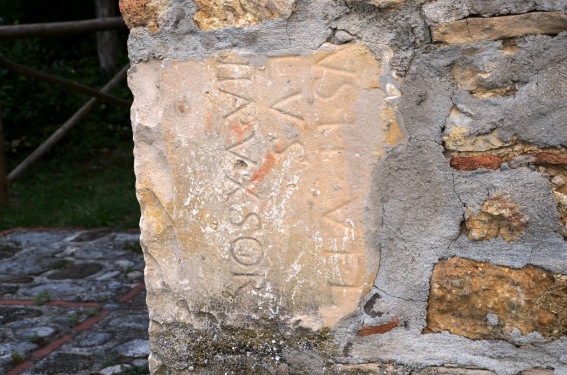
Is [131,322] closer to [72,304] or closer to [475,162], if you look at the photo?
[72,304]

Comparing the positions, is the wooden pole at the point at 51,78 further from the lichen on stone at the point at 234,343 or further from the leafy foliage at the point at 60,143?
the lichen on stone at the point at 234,343

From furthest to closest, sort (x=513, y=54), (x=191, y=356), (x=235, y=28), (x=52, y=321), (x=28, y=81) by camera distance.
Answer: (x=28, y=81) < (x=52, y=321) < (x=191, y=356) < (x=235, y=28) < (x=513, y=54)

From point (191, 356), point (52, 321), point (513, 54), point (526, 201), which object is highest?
point (513, 54)

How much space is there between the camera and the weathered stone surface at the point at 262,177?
5.36 feet

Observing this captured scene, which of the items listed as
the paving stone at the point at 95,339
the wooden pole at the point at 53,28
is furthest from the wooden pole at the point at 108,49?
the paving stone at the point at 95,339

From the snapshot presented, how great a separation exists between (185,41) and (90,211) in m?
4.11

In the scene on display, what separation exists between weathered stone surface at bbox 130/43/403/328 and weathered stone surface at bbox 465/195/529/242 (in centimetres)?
23

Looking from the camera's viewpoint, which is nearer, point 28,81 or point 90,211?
point 90,211

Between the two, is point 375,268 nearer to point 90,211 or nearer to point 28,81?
point 90,211

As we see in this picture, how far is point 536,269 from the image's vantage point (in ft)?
5.28

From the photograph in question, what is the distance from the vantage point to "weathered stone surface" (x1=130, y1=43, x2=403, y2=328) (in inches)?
64.3

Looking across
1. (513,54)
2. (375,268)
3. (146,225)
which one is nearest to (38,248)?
(146,225)

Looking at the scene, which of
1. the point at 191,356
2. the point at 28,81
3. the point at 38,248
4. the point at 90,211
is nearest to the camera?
the point at 191,356

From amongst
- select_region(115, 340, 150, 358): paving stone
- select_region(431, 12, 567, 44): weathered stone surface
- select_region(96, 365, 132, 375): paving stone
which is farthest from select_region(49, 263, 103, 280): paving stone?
select_region(431, 12, 567, 44): weathered stone surface
